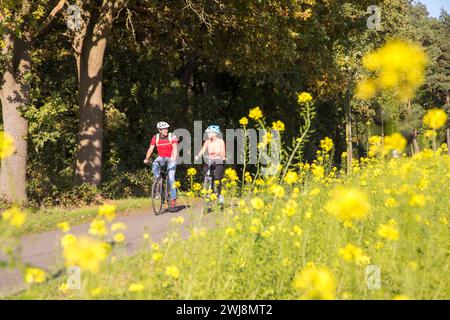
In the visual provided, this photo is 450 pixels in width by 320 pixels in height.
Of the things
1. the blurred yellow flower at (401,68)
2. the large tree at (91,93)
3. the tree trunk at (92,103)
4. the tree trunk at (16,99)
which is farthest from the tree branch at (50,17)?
the blurred yellow flower at (401,68)

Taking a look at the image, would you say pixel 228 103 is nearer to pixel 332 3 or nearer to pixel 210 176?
pixel 332 3

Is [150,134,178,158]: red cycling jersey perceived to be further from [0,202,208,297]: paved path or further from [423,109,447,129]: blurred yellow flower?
[423,109,447,129]: blurred yellow flower

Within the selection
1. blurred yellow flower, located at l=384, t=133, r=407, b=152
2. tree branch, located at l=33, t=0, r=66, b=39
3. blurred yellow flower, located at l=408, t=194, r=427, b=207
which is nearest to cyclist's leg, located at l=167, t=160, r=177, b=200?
tree branch, located at l=33, t=0, r=66, b=39

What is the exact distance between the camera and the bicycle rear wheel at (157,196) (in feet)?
41.5

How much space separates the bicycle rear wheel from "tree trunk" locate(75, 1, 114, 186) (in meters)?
3.76

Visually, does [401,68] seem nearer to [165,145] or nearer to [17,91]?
[165,145]

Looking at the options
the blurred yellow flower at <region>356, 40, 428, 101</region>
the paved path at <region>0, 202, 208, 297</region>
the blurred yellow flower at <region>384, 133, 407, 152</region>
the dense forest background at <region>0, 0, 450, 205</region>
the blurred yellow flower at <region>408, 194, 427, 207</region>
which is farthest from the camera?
the dense forest background at <region>0, 0, 450, 205</region>

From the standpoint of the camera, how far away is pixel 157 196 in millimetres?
12750

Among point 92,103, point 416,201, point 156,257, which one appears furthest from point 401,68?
point 92,103

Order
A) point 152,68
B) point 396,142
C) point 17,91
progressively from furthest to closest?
point 152,68 < point 17,91 < point 396,142

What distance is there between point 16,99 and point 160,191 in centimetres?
444

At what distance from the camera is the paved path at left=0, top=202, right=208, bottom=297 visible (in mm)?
6657

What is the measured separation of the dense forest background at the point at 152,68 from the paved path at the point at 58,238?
3133mm

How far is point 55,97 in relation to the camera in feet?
47.2
